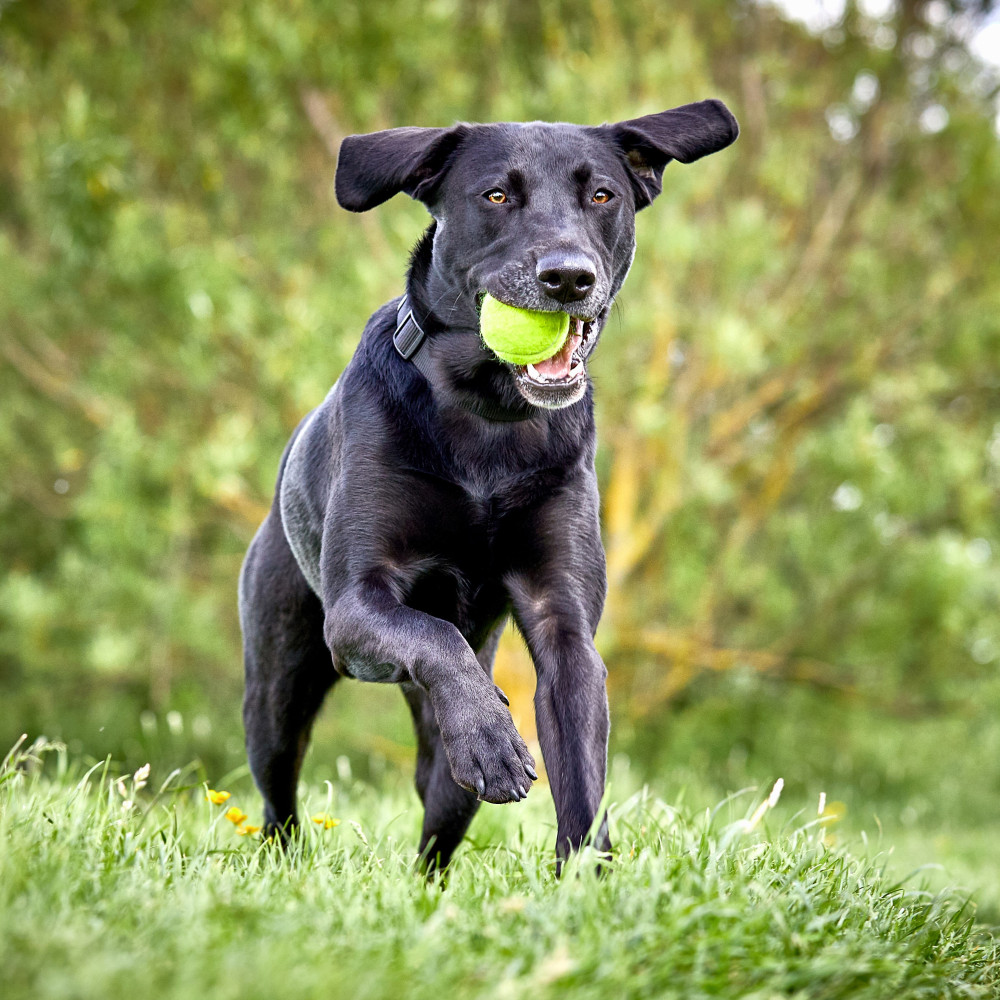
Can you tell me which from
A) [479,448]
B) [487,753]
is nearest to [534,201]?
[479,448]

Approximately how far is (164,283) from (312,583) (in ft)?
16.0

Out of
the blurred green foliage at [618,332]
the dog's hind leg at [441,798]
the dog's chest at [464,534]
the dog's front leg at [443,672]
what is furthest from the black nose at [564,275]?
the blurred green foliage at [618,332]

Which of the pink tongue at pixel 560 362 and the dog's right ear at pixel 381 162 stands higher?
the dog's right ear at pixel 381 162

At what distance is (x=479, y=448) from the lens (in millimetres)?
2918

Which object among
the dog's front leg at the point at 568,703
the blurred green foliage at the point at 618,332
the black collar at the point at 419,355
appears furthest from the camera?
the blurred green foliage at the point at 618,332

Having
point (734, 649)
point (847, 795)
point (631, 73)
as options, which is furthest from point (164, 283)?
point (847, 795)

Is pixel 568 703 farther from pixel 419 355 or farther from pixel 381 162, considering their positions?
pixel 381 162

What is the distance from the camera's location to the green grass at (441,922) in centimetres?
161

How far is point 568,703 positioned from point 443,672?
1.11 ft

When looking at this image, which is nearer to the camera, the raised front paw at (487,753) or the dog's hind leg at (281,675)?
the raised front paw at (487,753)

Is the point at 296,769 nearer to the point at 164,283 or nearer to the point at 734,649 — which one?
the point at 164,283

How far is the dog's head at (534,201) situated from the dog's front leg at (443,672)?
626mm

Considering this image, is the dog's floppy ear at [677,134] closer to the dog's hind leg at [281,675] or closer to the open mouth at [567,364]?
the open mouth at [567,364]

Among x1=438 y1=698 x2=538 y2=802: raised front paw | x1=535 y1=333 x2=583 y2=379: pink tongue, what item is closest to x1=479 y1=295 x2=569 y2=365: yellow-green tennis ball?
x1=535 y1=333 x2=583 y2=379: pink tongue
